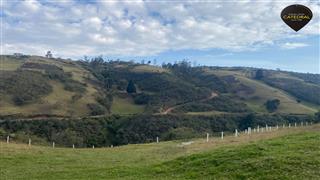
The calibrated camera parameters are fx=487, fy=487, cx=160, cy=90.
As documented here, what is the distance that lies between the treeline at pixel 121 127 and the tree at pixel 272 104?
72.6 feet

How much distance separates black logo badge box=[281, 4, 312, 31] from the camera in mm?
19594

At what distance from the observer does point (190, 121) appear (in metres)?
118

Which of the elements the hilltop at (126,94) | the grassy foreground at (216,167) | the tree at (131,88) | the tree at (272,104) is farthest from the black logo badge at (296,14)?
the tree at (131,88)

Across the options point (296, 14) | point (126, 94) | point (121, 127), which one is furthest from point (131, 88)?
point (296, 14)

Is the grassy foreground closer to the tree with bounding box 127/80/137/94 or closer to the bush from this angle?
the bush

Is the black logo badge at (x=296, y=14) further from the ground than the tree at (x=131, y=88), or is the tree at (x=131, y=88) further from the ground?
the black logo badge at (x=296, y=14)

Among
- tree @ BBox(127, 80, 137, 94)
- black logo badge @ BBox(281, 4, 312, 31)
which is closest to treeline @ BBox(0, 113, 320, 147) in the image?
tree @ BBox(127, 80, 137, 94)

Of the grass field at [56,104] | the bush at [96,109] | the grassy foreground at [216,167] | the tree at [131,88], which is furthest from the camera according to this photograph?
the tree at [131,88]

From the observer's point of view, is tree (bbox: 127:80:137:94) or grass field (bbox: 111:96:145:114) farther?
tree (bbox: 127:80:137:94)

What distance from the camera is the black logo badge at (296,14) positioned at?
19594 millimetres

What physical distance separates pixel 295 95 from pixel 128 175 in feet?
553

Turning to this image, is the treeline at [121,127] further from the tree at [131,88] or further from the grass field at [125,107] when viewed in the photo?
the tree at [131,88]

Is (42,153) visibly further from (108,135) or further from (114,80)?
(114,80)

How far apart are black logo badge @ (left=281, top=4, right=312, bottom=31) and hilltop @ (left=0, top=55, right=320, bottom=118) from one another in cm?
10515
